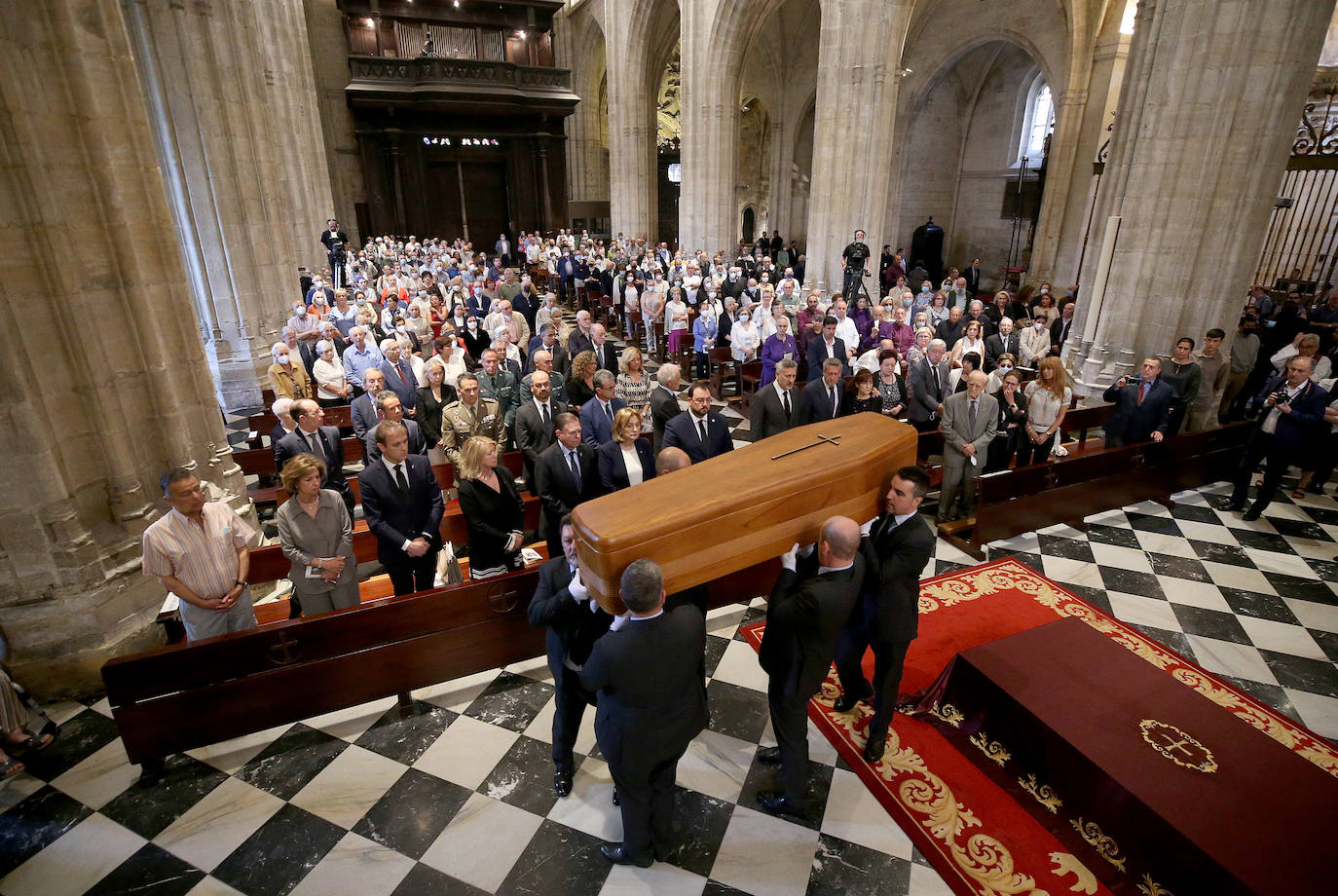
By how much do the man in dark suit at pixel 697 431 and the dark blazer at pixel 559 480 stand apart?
0.74 metres

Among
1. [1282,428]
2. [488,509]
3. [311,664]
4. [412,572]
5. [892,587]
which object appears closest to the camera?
[892,587]

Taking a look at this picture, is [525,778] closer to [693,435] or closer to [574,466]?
[574,466]

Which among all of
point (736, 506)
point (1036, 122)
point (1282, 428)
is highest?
point (1036, 122)

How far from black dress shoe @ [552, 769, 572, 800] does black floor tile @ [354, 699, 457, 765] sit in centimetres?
92

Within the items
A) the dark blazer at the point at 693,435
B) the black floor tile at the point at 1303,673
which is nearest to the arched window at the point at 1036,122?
the black floor tile at the point at 1303,673

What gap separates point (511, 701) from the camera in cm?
434

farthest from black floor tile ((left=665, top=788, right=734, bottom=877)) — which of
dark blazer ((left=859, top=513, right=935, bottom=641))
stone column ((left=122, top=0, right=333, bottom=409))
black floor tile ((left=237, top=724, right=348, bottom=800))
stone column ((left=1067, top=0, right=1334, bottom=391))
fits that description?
stone column ((left=1067, top=0, right=1334, bottom=391))

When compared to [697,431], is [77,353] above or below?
above

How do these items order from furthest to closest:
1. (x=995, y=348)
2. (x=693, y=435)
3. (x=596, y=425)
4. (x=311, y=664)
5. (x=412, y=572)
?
(x=995, y=348) < (x=596, y=425) < (x=693, y=435) < (x=412, y=572) < (x=311, y=664)

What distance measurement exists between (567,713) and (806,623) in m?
1.37

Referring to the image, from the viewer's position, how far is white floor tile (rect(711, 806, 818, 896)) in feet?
10.4

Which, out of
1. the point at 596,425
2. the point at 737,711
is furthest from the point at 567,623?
the point at 596,425

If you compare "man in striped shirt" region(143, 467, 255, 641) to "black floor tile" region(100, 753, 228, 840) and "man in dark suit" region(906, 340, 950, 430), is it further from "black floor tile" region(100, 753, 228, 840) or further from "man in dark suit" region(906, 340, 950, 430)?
"man in dark suit" region(906, 340, 950, 430)

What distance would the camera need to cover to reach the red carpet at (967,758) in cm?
321
